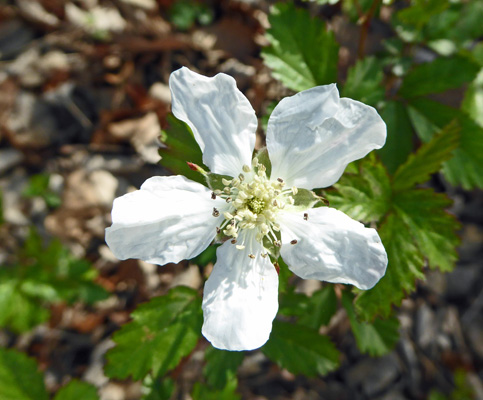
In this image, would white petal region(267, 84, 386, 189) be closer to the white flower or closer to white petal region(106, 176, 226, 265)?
the white flower

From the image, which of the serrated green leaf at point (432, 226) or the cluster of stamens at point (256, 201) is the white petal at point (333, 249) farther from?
the serrated green leaf at point (432, 226)

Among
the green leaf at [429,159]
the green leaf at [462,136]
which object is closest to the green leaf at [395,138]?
the green leaf at [462,136]

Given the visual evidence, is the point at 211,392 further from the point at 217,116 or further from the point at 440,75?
the point at 440,75

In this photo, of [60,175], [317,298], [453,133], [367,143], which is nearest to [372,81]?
[453,133]

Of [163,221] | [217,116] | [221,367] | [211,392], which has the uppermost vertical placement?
[217,116]

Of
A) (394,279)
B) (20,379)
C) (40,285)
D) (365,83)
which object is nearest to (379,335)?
(394,279)

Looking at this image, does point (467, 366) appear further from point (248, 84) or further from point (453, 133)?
point (248, 84)
